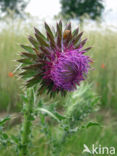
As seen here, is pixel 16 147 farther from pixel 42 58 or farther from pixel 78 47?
pixel 78 47

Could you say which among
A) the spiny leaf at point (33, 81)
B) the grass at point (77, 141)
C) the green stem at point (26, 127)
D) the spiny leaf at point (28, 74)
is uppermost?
the spiny leaf at point (28, 74)

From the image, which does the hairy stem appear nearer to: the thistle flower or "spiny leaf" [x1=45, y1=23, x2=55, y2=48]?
the thistle flower

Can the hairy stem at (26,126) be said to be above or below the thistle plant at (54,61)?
below

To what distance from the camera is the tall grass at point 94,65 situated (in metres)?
4.29

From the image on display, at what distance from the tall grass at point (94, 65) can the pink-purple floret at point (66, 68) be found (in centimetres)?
213

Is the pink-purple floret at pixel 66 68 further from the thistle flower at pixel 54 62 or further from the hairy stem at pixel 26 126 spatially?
the hairy stem at pixel 26 126

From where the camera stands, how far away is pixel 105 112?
437 cm

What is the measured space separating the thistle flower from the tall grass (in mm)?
2106

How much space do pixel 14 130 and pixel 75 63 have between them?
2.03 meters

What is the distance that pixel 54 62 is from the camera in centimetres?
160

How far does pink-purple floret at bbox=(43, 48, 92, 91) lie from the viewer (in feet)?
5.10

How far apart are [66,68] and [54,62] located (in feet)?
0.30

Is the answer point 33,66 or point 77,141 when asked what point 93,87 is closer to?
point 77,141

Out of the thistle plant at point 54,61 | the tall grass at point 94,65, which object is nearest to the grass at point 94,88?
the tall grass at point 94,65
